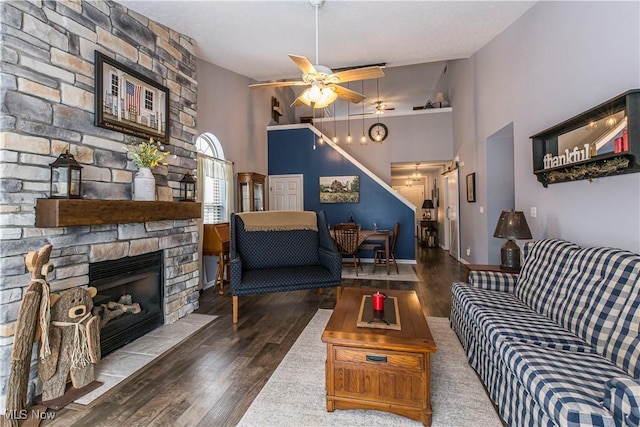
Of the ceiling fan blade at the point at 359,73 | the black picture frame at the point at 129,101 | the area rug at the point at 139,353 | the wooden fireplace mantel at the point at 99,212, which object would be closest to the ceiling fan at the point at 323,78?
the ceiling fan blade at the point at 359,73

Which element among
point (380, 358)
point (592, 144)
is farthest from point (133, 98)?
point (592, 144)

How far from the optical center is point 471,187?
5.27 m

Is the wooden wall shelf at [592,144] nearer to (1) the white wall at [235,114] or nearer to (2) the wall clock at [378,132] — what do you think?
(1) the white wall at [235,114]

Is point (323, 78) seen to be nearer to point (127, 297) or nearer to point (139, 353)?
point (127, 297)

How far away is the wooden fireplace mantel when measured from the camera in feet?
6.33

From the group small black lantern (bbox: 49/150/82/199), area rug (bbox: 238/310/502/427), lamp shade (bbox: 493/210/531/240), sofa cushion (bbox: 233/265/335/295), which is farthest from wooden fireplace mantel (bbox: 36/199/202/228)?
lamp shade (bbox: 493/210/531/240)

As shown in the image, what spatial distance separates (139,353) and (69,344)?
627 mm

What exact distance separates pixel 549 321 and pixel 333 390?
1.49 meters

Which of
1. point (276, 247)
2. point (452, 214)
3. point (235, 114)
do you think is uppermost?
point (235, 114)

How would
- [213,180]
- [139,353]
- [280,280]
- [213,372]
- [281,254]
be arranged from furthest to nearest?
[213,180] < [281,254] < [280,280] < [139,353] < [213,372]

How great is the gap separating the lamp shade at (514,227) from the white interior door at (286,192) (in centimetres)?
481

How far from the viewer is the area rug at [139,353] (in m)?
2.08

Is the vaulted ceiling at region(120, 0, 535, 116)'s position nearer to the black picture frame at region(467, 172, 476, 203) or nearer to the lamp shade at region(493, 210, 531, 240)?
the black picture frame at region(467, 172, 476, 203)

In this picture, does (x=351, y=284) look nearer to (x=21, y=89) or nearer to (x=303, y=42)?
(x=303, y=42)
